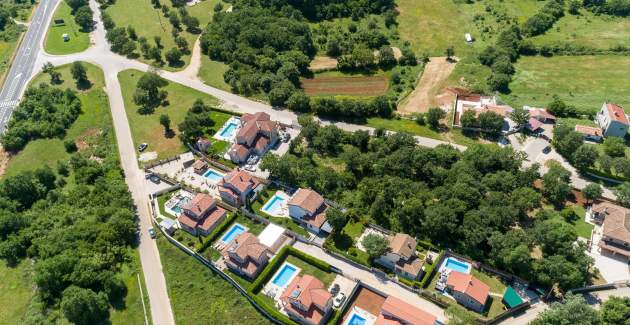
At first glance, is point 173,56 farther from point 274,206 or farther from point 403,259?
point 403,259

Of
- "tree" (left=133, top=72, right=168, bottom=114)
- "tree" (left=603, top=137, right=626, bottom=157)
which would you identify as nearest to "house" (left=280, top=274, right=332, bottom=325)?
"tree" (left=603, top=137, right=626, bottom=157)

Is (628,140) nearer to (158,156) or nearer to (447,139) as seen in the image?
(447,139)

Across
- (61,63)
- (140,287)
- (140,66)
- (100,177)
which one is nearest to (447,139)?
(140,287)

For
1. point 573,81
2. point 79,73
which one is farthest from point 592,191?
point 79,73

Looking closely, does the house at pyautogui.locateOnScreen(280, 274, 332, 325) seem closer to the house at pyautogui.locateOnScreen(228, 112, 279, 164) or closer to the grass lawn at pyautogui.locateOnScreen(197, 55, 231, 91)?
the house at pyautogui.locateOnScreen(228, 112, 279, 164)

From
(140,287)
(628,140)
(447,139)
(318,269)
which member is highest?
(628,140)

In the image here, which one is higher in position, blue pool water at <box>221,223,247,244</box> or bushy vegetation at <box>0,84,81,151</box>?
blue pool water at <box>221,223,247,244</box>
